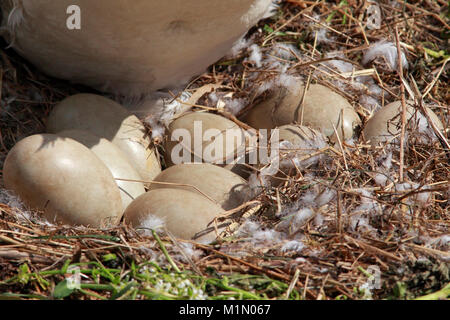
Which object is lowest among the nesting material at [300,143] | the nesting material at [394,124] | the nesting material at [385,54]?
the nesting material at [300,143]

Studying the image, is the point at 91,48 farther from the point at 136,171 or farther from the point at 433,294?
the point at 433,294

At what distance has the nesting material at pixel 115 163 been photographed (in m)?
2.08

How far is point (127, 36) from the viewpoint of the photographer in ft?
7.23

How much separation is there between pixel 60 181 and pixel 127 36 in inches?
26.4

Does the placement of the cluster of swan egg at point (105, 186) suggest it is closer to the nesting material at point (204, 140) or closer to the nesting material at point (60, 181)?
the nesting material at point (60, 181)

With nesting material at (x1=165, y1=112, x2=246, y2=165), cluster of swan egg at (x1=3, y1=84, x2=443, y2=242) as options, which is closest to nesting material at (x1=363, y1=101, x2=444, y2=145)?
cluster of swan egg at (x1=3, y1=84, x2=443, y2=242)

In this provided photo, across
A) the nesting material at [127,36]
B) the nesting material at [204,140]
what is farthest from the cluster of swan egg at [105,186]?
the nesting material at [127,36]

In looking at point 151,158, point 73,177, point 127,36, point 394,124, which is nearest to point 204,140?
point 151,158

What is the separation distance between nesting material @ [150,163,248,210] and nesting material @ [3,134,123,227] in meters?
0.27

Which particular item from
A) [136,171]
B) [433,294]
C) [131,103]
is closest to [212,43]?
[131,103]

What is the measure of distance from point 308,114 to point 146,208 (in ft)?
2.74

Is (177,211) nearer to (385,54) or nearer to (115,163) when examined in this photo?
(115,163)

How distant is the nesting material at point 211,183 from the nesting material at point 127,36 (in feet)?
1.70

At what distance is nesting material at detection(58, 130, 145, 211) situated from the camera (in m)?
2.08
